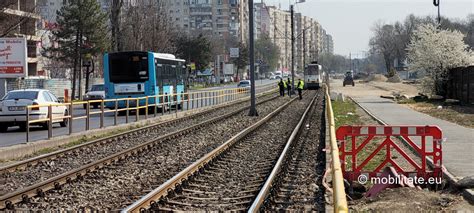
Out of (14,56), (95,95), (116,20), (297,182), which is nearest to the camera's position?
(297,182)

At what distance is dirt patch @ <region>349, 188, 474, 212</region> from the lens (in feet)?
29.3

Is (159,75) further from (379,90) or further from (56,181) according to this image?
(379,90)

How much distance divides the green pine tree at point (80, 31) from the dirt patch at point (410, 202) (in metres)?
55.9

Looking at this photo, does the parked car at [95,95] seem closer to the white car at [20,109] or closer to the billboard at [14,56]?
the billboard at [14,56]

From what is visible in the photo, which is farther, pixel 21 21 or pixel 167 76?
pixel 21 21

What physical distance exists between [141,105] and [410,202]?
26.3 metres

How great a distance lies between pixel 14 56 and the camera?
35062 mm

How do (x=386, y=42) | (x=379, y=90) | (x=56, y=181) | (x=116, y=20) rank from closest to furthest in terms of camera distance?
(x=56, y=181)
(x=116, y=20)
(x=379, y=90)
(x=386, y=42)

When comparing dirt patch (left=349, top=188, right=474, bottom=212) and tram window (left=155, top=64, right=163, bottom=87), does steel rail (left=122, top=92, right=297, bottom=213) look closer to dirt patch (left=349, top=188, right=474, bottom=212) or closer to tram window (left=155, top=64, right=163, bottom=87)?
dirt patch (left=349, top=188, right=474, bottom=212)

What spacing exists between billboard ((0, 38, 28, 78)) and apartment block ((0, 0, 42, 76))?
11728 mm

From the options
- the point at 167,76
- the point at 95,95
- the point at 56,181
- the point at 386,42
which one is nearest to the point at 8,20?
the point at 95,95

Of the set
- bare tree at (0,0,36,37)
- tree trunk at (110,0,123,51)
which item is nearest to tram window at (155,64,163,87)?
tree trunk at (110,0,123,51)

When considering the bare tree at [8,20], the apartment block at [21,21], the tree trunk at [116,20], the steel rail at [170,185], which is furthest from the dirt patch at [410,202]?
the bare tree at [8,20]

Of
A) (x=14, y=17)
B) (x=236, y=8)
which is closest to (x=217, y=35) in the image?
(x=236, y=8)
